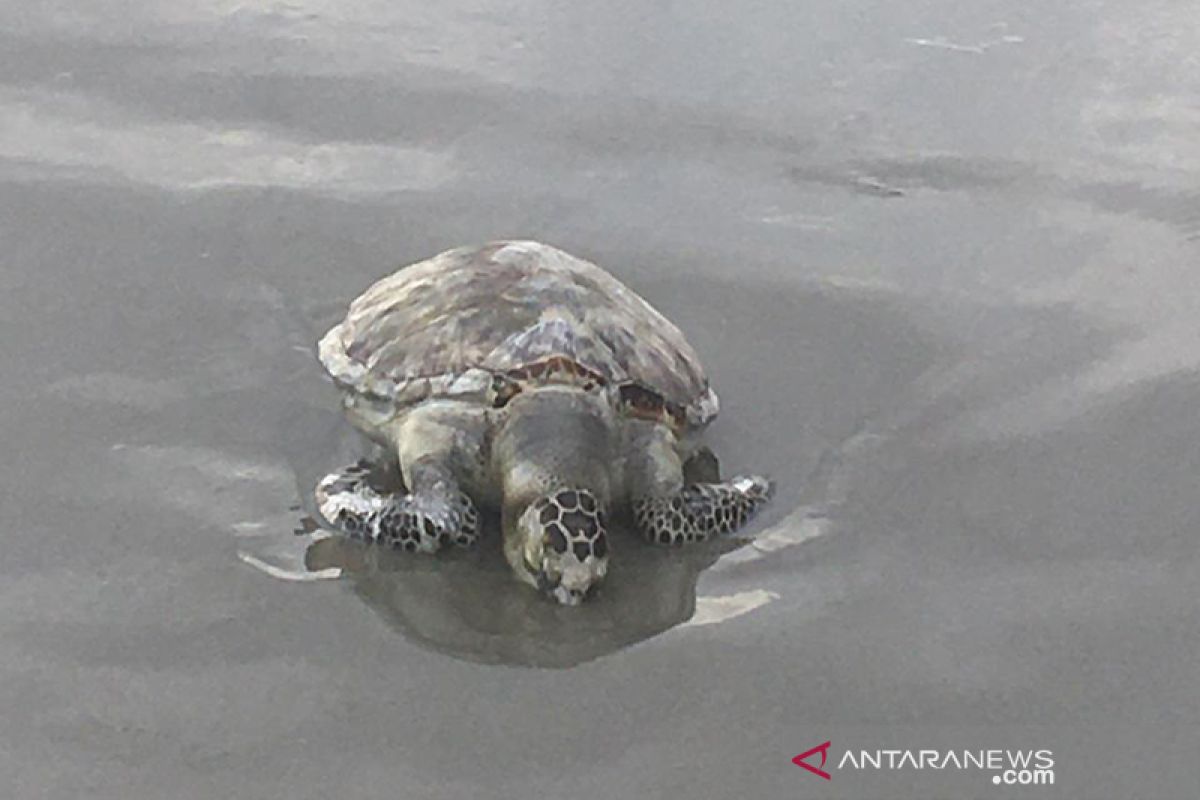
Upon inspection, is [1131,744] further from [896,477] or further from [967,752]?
[896,477]

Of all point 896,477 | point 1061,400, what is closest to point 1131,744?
point 896,477

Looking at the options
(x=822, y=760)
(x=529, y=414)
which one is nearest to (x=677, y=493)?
(x=529, y=414)

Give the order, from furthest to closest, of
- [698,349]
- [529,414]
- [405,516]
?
[698,349], [529,414], [405,516]

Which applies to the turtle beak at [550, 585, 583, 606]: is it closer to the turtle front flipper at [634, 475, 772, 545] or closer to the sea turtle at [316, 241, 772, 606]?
the sea turtle at [316, 241, 772, 606]

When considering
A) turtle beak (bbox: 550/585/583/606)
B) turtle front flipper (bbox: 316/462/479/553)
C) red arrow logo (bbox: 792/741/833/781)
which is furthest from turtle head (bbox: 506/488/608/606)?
red arrow logo (bbox: 792/741/833/781)

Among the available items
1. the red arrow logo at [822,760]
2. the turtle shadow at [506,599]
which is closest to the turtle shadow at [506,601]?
the turtle shadow at [506,599]

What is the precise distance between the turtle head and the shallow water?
89 millimetres

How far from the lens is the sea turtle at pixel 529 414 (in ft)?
16.4

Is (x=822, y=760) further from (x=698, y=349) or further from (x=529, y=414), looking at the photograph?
(x=698, y=349)

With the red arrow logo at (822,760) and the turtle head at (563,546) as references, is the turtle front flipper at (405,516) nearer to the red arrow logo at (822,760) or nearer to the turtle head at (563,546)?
the turtle head at (563,546)

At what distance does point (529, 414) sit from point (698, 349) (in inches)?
52.1

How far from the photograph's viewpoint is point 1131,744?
421 centimetres

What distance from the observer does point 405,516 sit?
5000 millimetres

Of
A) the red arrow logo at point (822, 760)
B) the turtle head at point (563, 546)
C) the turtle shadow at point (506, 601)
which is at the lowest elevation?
the turtle shadow at point (506, 601)
